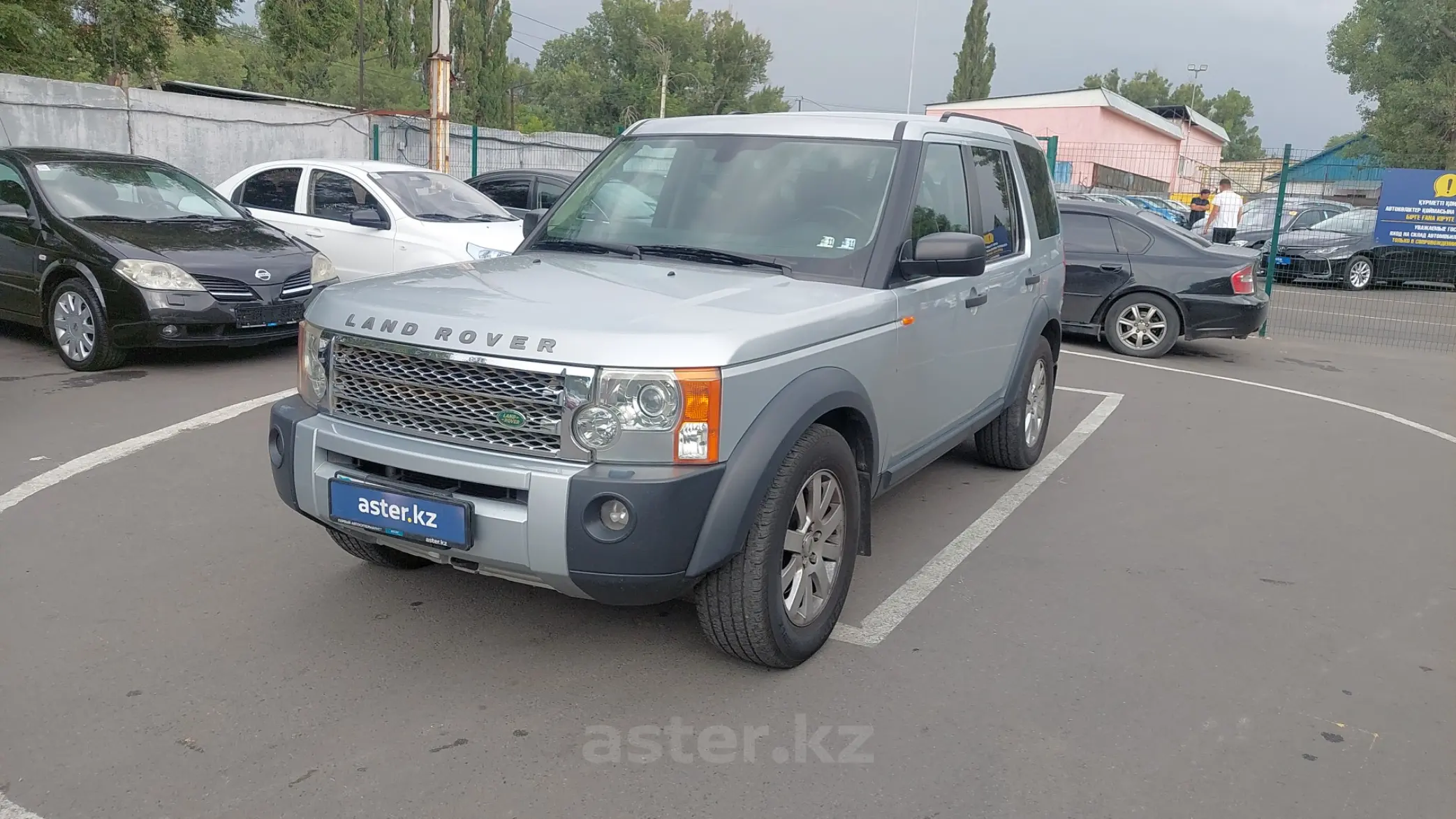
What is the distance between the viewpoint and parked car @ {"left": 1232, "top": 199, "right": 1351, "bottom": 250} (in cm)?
2064

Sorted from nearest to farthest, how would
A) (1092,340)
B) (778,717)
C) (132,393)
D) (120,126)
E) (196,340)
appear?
(778,717) → (132,393) → (196,340) → (1092,340) → (120,126)

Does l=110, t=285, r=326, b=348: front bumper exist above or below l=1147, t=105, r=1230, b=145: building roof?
below

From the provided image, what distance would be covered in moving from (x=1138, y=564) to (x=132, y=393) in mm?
6360

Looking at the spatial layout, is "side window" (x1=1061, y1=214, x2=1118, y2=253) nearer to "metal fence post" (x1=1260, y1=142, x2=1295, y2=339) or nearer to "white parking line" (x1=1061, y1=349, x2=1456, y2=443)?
"white parking line" (x1=1061, y1=349, x2=1456, y2=443)

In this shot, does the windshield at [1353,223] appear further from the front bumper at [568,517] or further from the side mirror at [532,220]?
the front bumper at [568,517]

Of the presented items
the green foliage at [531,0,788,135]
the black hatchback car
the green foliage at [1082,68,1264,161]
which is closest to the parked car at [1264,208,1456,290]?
the black hatchback car

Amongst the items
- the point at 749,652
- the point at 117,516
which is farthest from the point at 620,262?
the point at 117,516

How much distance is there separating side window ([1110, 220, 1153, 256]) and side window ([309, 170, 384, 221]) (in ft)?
23.9

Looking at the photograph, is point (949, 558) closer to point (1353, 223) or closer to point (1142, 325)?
point (1142, 325)

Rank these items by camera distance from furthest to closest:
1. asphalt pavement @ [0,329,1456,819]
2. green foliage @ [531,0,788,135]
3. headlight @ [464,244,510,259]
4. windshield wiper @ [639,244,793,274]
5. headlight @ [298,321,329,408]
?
green foliage @ [531,0,788,135] < headlight @ [464,244,510,259] < windshield wiper @ [639,244,793,274] < headlight @ [298,321,329,408] < asphalt pavement @ [0,329,1456,819]

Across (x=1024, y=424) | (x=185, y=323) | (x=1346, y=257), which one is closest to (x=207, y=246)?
(x=185, y=323)

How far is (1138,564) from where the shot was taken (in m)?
5.05

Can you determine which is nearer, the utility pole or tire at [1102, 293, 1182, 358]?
tire at [1102, 293, 1182, 358]

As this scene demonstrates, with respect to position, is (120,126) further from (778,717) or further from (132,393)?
(778,717)
